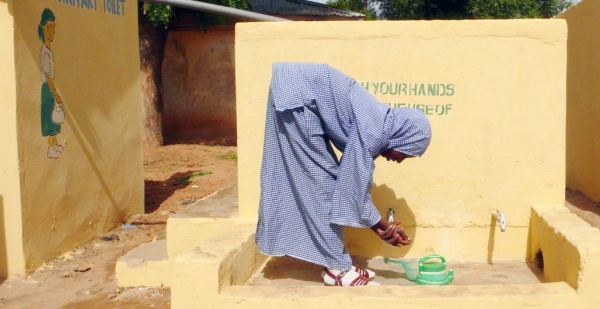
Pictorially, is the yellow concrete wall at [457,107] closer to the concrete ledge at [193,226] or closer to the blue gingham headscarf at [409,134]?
the concrete ledge at [193,226]

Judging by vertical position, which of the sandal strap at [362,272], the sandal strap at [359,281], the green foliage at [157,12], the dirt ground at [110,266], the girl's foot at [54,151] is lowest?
the dirt ground at [110,266]

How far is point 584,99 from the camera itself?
25.6 ft

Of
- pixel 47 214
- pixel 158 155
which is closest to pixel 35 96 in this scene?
pixel 47 214

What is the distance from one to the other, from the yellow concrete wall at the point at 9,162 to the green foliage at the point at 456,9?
12.5 m

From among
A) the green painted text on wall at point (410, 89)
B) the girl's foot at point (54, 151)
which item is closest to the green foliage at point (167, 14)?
the girl's foot at point (54, 151)

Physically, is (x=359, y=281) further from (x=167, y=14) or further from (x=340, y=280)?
(x=167, y=14)

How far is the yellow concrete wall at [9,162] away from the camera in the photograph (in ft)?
16.1

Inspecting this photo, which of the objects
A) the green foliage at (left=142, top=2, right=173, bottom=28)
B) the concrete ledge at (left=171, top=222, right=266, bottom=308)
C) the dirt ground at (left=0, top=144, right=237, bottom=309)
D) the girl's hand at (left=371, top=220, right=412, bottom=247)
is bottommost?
the dirt ground at (left=0, top=144, right=237, bottom=309)

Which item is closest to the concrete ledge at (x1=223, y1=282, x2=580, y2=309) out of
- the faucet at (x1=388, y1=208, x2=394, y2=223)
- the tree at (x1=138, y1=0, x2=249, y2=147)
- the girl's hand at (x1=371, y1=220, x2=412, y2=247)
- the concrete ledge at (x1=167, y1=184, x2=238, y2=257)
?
the girl's hand at (x1=371, y1=220, x2=412, y2=247)

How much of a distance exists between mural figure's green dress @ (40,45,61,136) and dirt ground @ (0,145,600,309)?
1.10m

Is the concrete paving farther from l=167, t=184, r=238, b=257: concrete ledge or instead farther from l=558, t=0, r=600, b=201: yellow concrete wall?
l=558, t=0, r=600, b=201: yellow concrete wall

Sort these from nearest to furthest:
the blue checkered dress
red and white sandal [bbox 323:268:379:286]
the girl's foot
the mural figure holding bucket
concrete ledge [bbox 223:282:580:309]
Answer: concrete ledge [bbox 223:282:580:309], the blue checkered dress, red and white sandal [bbox 323:268:379:286], the mural figure holding bucket, the girl's foot

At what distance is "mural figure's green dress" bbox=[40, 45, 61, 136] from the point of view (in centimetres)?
534

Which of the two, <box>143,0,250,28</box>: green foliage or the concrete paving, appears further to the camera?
<box>143,0,250,28</box>: green foliage
